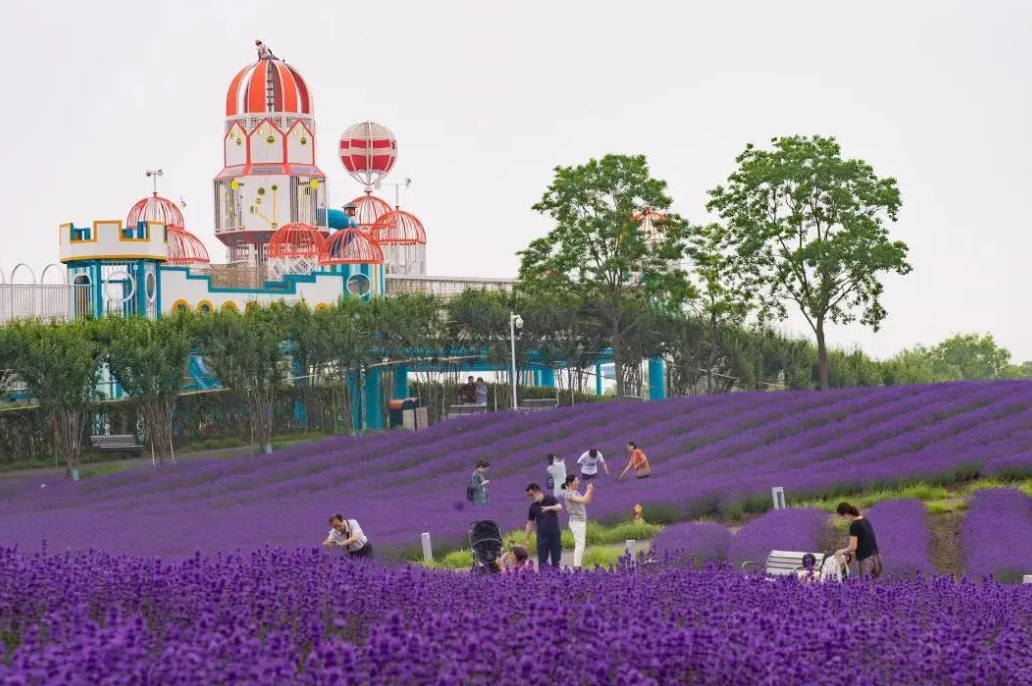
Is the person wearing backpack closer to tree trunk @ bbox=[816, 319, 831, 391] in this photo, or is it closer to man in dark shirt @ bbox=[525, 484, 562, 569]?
man in dark shirt @ bbox=[525, 484, 562, 569]

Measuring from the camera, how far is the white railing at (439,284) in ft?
236

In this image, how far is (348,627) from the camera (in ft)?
36.9

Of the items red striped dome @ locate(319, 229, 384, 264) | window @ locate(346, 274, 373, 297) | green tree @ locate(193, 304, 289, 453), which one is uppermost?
red striped dome @ locate(319, 229, 384, 264)

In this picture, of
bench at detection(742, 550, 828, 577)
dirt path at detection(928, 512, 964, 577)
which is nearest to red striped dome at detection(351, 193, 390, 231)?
dirt path at detection(928, 512, 964, 577)

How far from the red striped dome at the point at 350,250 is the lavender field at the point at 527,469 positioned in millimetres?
23433

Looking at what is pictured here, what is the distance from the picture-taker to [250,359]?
51.1m

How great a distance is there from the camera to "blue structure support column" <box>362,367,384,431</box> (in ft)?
199

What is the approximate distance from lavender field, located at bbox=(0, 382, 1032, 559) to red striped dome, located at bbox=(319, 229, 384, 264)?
76.9 ft

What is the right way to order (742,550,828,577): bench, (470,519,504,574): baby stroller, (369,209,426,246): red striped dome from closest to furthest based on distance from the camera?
(742,550,828,577): bench
(470,519,504,574): baby stroller
(369,209,426,246): red striped dome

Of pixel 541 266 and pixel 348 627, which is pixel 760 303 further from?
pixel 348 627

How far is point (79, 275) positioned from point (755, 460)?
3488 centimetres

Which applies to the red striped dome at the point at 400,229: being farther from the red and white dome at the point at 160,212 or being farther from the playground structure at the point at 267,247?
the red and white dome at the point at 160,212

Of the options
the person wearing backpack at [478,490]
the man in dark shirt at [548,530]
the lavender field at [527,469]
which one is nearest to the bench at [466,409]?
the lavender field at [527,469]

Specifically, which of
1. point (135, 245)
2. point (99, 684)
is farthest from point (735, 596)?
point (135, 245)
